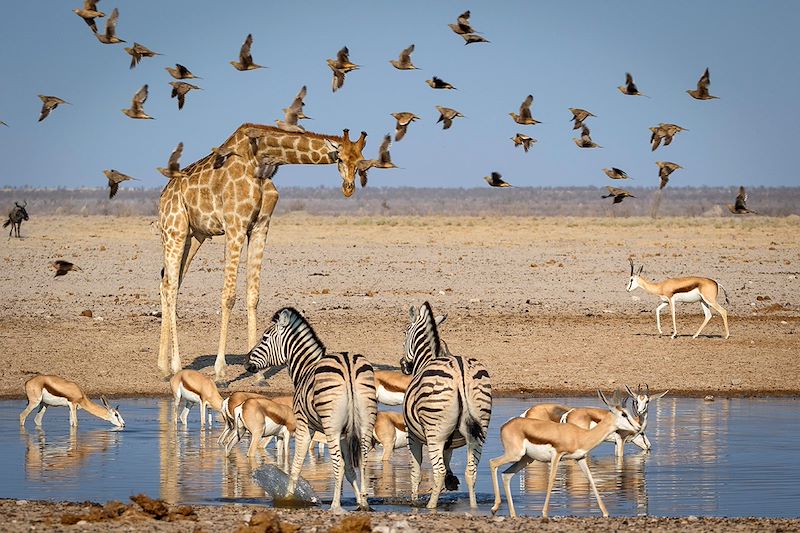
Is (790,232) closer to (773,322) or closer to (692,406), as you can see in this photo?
(773,322)

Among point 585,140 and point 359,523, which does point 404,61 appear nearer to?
point 585,140

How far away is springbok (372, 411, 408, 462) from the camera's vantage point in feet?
46.8

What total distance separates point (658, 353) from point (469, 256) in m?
16.7

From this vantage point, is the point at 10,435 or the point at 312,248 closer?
the point at 10,435

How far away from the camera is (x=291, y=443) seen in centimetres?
1642

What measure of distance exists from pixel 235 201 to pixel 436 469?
894 centimetres

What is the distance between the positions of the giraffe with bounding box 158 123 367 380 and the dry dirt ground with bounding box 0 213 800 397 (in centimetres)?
91

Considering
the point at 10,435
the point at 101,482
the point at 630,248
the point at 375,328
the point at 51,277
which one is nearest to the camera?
the point at 101,482

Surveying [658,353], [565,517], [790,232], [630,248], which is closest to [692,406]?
[658,353]

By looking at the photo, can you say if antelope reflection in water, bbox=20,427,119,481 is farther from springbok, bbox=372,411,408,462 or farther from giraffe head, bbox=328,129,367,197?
giraffe head, bbox=328,129,367,197

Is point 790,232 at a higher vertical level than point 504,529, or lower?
higher

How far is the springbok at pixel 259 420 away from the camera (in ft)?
46.8

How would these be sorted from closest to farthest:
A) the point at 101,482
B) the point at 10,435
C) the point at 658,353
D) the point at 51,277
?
the point at 101,482 → the point at 10,435 → the point at 658,353 → the point at 51,277

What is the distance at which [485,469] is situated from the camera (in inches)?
561
